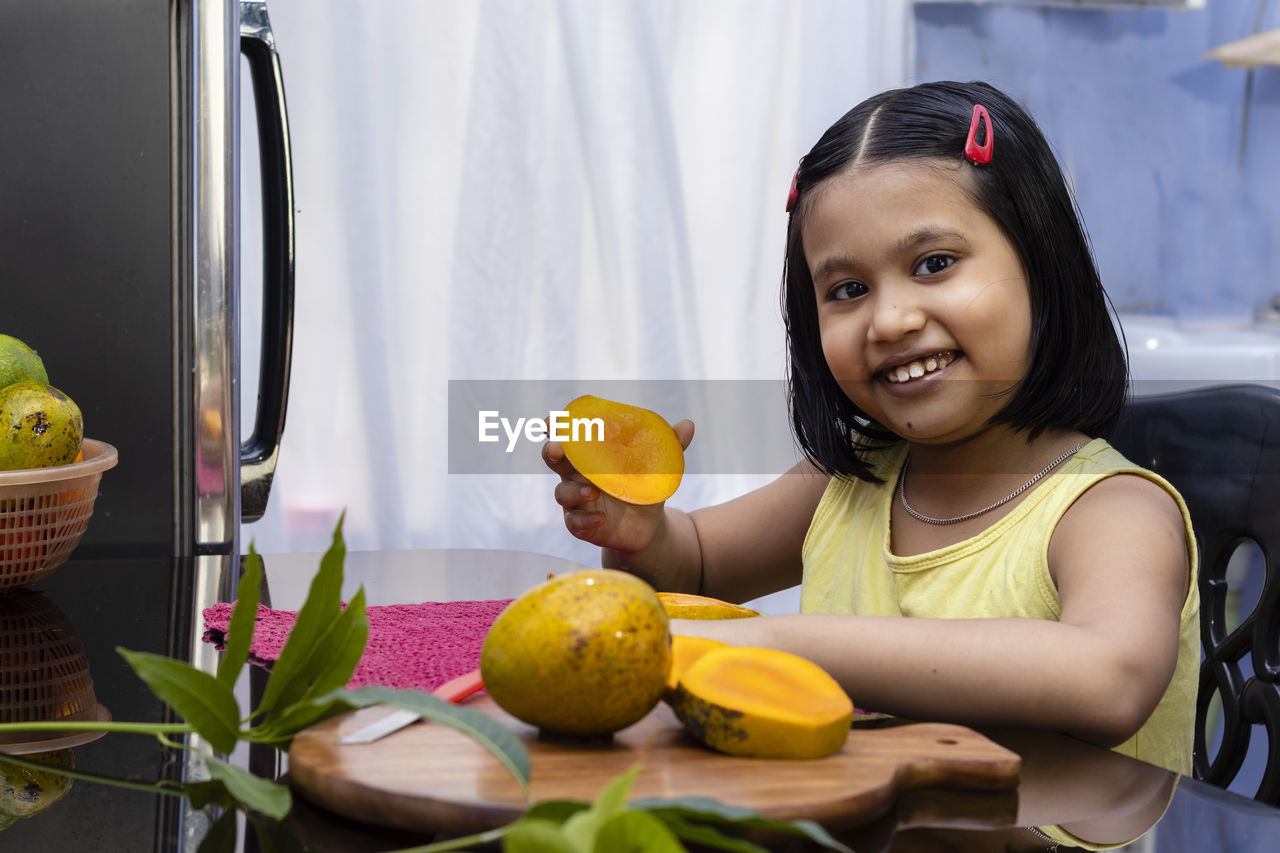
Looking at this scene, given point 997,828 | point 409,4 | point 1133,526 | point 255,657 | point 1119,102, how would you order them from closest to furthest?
1. point 997,828
2. point 255,657
3. point 1133,526
4. point 409,4
5. point 1119,102

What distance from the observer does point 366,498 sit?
2.58 m

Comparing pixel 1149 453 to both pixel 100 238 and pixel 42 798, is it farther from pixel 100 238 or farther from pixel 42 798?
pixel 100 238

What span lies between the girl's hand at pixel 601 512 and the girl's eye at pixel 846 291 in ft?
0.55

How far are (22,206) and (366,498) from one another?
150 cm

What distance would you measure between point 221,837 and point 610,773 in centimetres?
15

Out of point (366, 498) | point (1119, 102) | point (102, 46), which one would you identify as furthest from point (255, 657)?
point (1119, 102)

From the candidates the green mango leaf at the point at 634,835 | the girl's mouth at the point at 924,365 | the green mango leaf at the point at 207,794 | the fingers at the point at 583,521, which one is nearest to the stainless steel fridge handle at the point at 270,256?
the fingers at the point at 583,521

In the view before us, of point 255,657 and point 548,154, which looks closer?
point 255,657

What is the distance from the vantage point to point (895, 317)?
92cm

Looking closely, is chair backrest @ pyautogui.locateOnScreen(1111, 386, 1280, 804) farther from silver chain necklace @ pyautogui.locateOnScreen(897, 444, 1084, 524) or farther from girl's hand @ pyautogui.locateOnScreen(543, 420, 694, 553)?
girl's hand @ pyautogui.locateOnScreen(543, 420, 694, 553)

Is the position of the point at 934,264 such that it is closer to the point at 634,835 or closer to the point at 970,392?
the point at 970,392

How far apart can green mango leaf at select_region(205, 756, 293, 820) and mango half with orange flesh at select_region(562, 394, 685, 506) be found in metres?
0.56

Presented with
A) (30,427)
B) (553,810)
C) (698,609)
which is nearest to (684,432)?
(698,609)

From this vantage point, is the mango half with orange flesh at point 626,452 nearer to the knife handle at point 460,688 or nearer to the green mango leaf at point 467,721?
the knife handle at point 460,688
